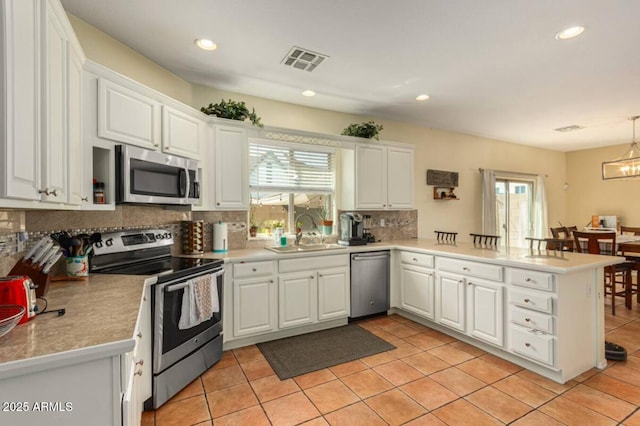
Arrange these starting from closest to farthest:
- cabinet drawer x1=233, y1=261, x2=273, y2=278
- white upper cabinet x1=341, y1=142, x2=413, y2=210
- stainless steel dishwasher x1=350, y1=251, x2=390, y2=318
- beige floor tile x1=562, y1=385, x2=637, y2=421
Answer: beige floor tile x1=562, y1=385, x2=637, y2=421
cabinet drawer x1=233, y1=261, x2=273, y2=278
stainless steel dishwasher x1=350, y1=251, x2=390, y2=318
white upper cabinet x1=341, y1=142, x2=413, y2=210

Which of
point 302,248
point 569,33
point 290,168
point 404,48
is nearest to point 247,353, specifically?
point 302,248

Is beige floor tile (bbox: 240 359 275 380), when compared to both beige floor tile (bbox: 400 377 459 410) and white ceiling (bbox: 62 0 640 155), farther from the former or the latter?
white ceiling (bbox: 62 0 640 155)

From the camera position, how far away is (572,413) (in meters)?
2.01

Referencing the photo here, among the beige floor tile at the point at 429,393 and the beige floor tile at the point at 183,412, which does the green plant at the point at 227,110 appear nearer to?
the beige floor tile at the point at 183,412

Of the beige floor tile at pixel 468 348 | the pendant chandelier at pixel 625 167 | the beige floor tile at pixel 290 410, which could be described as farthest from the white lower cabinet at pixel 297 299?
the pendant chandelier at pixel 625 167

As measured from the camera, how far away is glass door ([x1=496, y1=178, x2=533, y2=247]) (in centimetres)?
605

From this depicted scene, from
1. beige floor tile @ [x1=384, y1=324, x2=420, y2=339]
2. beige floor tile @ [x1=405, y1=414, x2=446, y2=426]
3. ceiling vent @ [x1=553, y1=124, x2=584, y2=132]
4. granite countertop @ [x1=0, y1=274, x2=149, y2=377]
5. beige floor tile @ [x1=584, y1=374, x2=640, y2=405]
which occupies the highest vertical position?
ceiling vent @ [x1=553, y1=124, x2=584, y2=132]

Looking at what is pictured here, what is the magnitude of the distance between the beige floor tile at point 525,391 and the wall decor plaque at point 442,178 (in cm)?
319

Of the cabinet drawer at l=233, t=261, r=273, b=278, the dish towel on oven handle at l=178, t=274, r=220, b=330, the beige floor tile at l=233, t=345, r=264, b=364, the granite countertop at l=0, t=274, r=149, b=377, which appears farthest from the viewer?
the cabinet drawer at l=233, t=261, r=273, b=278

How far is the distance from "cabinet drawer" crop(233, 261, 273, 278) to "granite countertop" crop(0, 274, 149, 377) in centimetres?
111

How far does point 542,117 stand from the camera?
4531 mm

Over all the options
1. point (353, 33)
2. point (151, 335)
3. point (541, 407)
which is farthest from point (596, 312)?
point (151, 335)

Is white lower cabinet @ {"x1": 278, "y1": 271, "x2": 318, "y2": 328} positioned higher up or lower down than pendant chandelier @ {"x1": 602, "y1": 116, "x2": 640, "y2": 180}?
lower down

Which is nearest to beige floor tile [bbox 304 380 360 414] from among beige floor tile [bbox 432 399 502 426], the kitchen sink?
beige floor tile [bbox 432 399 502 426]
